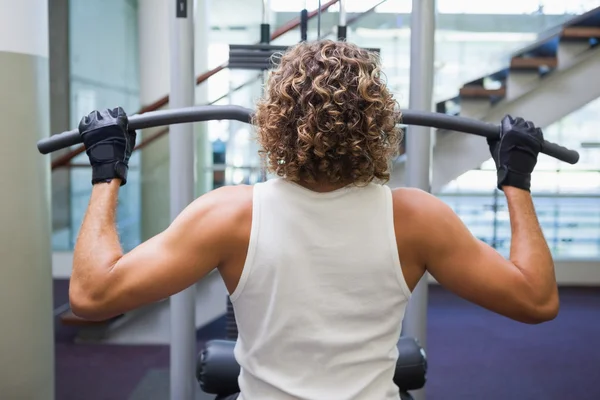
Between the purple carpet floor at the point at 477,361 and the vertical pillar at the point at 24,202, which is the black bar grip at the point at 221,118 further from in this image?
the purple carpet floor at the point at 477,361

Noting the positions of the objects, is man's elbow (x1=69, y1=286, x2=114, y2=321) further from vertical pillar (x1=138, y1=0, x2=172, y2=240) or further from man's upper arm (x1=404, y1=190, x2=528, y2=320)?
vertical pillar (x1=138, y1=0, x2=172, y2=240)

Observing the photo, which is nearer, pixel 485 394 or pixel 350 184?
pixel 350 184

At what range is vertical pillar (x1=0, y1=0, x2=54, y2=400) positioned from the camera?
6.66 ft

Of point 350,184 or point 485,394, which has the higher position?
point 350,184

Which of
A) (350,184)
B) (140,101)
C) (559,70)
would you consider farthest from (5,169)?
(559,70)

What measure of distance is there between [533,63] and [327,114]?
330 centimetres

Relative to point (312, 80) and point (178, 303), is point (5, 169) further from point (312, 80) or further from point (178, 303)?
point (312, 80)

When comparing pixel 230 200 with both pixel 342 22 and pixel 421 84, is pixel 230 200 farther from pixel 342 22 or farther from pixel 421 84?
pixel 342 22

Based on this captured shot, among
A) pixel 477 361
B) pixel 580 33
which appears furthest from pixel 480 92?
pixel 477 361

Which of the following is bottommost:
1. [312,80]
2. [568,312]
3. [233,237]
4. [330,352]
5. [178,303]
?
[568,312]

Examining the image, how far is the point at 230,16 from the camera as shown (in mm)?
2986

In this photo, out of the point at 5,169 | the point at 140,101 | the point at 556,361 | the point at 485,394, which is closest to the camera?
the point at 5,169

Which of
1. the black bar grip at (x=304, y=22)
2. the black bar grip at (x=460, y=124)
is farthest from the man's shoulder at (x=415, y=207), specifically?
the black bar grip at (x=304, y=22)

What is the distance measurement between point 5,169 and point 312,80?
1470 mm
